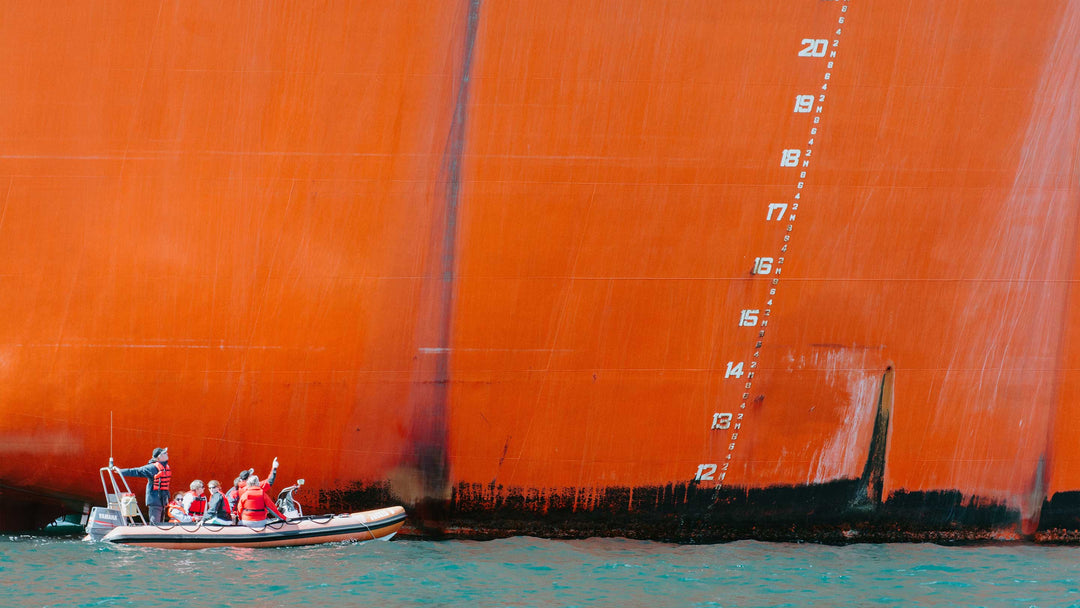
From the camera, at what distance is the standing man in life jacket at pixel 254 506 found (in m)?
7.31

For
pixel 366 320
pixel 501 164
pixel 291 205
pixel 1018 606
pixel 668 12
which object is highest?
pixel 668 12

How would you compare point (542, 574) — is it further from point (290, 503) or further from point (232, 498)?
point (232, 498)

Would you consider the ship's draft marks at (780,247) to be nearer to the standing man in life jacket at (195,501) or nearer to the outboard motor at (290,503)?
the outboard motor at (290,503)

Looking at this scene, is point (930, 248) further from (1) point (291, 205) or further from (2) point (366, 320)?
(1) point (291, 205)

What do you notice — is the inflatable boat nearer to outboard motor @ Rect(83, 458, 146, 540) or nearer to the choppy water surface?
outboard motor @ Rect(83, 458, 146, 540)

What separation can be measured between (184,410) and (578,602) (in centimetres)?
323

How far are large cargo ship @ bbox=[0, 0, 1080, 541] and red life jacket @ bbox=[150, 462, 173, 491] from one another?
112mm

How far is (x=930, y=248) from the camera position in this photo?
24.2 ft

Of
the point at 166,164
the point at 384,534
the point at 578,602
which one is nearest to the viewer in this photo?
the point at 578,602

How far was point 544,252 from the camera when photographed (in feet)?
23.6

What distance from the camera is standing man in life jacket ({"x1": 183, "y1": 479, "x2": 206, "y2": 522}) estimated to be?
7327 millimetres

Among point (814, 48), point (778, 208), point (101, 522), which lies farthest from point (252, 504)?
point (814, 48)

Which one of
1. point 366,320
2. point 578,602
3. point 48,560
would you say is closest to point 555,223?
point 366,320

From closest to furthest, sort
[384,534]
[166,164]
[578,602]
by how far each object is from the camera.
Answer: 1. [578,602]
2. [166,164]
3. [384,534]
